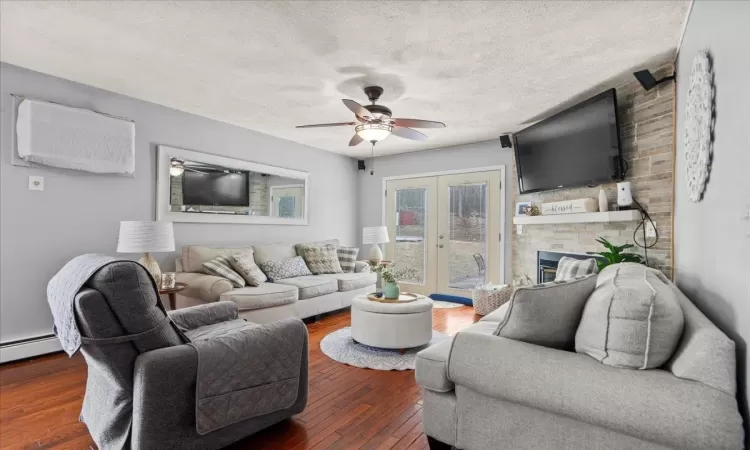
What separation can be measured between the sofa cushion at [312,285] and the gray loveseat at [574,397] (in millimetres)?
2555

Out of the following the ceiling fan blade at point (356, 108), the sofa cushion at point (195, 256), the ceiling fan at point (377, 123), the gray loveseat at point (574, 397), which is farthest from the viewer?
the sofa cushion at point (195, 256)

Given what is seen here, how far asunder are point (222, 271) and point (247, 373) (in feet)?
7.20

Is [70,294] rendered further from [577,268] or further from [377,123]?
[577,268]

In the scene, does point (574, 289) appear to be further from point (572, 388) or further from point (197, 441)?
point (197, 441)

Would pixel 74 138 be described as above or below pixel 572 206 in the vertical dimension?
above

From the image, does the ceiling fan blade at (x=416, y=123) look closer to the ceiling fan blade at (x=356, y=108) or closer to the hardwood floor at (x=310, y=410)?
the ceiling fan blade at (x=356, y=108)

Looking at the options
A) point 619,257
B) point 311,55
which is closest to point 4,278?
point 311,55

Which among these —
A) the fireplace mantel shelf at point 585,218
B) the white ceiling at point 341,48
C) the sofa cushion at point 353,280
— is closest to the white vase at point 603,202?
the fireplace mantel shelf at point 585,218

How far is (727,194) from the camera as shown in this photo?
4.74 feet

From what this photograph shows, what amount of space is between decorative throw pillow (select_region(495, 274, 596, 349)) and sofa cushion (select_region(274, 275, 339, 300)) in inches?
116

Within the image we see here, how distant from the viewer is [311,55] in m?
2.71

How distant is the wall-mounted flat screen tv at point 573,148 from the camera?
3.31 m

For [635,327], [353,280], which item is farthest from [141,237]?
[635,327]

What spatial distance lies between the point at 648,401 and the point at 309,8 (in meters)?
2.43
